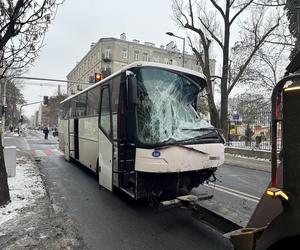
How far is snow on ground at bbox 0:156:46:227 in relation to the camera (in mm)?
6914

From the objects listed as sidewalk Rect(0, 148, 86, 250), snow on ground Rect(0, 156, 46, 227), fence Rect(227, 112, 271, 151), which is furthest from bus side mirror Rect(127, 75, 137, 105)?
fence Rect(227, 112, 271, 151)

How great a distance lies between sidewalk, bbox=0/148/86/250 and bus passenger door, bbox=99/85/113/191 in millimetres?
1269

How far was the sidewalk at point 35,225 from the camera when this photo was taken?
17.2ft

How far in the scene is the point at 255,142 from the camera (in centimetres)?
1953

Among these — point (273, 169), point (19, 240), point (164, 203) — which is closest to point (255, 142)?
point (164, 203)

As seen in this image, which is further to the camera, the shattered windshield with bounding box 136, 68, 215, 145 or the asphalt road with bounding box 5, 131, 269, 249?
the shattered windshield with bounding box 136, 68, 215, 145

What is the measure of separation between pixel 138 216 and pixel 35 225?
2045 mm

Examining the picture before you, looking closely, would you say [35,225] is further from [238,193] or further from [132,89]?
[238,193]

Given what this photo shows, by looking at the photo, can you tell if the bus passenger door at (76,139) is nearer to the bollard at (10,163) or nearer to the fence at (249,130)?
the bollard at (10,163)

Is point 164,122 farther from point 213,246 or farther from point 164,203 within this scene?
point 213,246

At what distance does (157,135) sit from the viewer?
6785mm

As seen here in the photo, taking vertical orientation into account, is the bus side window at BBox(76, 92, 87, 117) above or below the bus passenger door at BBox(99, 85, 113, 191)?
above

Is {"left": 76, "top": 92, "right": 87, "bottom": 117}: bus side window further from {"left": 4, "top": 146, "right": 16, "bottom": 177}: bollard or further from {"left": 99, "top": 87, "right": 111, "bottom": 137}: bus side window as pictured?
{"left": 99, "top": 87, "right": 111, "bottom": 137}: bus side window

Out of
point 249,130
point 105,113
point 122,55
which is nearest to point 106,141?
point 105,113
